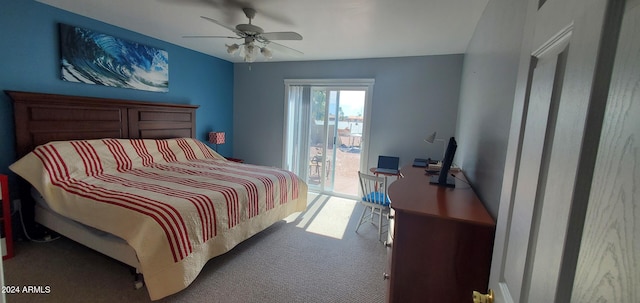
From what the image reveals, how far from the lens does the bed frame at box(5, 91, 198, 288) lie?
6.84 feet

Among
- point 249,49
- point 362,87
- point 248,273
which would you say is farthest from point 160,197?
point 362,87

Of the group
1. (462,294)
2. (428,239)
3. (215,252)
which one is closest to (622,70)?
(428,239)

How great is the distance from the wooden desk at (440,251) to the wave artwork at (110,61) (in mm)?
3581

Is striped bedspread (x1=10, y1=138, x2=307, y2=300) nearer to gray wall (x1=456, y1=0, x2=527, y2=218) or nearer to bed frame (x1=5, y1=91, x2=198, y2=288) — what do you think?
bed frame (x1=5, y1=91, x2=198, y2=288)

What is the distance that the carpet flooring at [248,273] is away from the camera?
1955 millimetres

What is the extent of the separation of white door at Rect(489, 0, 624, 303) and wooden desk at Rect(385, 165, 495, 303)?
39 centimetres

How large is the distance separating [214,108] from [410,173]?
12.3ft

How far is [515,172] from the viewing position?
750 mm

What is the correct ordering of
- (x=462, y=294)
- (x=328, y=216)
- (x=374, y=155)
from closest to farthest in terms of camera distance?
(x=462, y=294), (x=328, y=216), (x=374, y=155)

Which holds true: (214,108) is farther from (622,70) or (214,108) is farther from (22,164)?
(622,70)

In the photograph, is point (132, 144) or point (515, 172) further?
point (132, 144)

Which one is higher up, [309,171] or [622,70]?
[622,70]

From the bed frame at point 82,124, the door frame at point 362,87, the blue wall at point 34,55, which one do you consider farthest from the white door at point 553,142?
the blue wall at point 34,55

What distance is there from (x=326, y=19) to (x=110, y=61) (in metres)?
2.63
